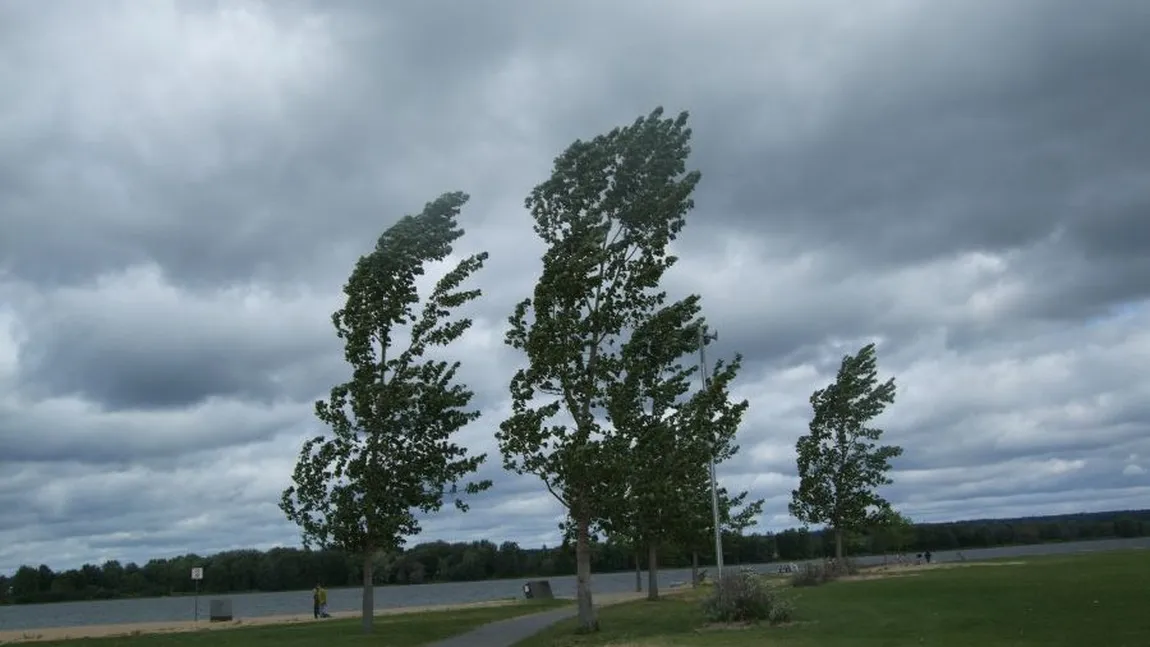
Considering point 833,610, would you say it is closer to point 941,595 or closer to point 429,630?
point 941,595

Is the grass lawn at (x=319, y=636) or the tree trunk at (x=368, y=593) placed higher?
the tree trunk at (x=368, y=593)

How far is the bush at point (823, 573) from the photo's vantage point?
47000 mm

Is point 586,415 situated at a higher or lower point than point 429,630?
higher

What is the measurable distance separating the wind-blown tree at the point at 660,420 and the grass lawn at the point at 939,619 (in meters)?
3.46

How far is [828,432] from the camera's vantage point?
2015 inches

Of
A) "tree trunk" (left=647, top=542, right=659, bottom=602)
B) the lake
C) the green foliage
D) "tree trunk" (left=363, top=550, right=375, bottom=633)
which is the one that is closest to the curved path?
"tree trunk" (left=363, top=550, right=375, bottom=633)

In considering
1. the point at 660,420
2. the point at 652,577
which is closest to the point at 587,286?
the point at 660,420

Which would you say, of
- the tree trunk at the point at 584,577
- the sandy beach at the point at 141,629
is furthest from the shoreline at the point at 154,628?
the tree trunk at the point at 584,577

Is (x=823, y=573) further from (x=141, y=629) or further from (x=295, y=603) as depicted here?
(x=295, y=603)

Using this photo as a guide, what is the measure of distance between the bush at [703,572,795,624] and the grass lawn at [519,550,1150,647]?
472mm

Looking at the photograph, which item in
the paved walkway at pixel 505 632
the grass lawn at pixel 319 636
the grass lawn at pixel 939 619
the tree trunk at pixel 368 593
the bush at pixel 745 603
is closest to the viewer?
the grass lawn at pixel 939 619

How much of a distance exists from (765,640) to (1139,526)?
19592 cm

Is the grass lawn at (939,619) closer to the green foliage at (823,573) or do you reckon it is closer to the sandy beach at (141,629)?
the green foliage at (823,573)

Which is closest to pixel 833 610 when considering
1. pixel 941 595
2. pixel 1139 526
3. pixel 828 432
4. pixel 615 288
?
pixel 941 595
